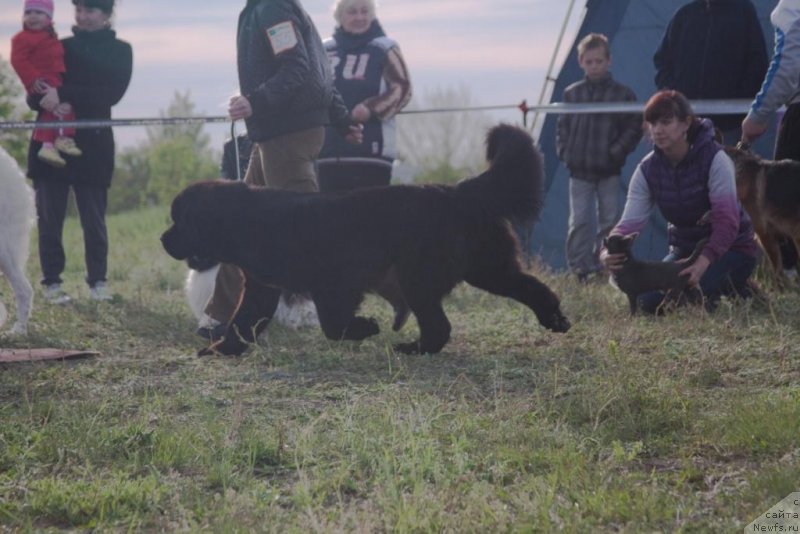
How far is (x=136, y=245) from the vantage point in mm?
13047

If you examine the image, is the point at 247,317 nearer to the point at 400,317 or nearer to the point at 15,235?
the point at 400,317

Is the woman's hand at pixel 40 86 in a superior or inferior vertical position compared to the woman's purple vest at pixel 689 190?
superior

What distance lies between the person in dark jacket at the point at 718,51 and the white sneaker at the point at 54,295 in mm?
4571

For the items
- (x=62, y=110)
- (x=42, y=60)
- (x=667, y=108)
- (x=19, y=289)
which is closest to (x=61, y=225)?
(x=62, y=110)

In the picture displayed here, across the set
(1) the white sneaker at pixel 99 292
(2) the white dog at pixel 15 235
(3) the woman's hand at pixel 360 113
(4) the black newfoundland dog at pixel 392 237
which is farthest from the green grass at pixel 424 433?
(1) the white sneaker at pixel 99 292

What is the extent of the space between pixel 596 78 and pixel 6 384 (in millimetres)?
4902

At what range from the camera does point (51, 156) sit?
750cm

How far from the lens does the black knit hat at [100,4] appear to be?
7.58 m

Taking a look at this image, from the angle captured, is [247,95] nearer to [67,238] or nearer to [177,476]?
[177,476]

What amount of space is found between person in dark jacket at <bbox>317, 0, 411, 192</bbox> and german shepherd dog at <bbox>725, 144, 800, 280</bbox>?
217 centimetres

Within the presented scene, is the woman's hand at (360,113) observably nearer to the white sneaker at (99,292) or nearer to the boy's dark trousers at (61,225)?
the boy's dark trousers at (61,225)

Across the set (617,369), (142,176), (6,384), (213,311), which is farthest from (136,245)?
(142,176)

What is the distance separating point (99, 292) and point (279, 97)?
120 inches

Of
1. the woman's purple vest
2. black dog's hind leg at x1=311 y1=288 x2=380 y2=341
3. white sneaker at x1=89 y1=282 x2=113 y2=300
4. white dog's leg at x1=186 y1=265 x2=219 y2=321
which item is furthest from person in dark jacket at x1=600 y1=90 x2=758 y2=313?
white sneaker at x1=89 y1=282 x2=113 y2=300
